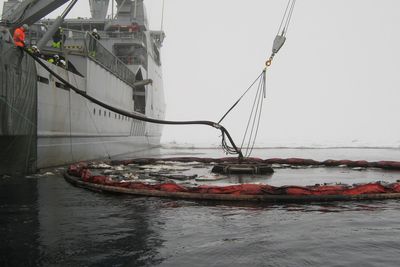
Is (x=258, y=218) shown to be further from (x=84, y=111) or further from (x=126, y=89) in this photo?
(x=126, y=89)

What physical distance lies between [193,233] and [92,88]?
16116 millimetres

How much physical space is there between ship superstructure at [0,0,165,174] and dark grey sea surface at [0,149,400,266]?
695 cm

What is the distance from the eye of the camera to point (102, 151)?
22.8 metres

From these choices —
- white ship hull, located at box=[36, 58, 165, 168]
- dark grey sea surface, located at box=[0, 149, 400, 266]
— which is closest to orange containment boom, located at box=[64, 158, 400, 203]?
dark grey sea surface, located at box=[0, 149, 400, 266]

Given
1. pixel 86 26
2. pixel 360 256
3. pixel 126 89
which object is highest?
pixel 86 26

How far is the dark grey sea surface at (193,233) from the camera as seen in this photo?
414 centimetres

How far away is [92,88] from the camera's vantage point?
1970 centimetres

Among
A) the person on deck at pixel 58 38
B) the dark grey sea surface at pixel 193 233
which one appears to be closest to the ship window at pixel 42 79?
the person on deck at pixel 58 38

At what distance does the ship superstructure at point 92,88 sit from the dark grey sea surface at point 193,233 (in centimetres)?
695

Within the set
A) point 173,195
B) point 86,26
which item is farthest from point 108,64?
point 173,195

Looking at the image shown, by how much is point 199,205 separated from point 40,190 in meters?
4.68

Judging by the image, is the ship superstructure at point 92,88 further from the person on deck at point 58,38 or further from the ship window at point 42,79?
the person on deck at point 58,38

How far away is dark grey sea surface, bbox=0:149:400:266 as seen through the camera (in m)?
4.14

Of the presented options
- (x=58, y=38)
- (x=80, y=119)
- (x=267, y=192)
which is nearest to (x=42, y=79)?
(x=80, y=119)
